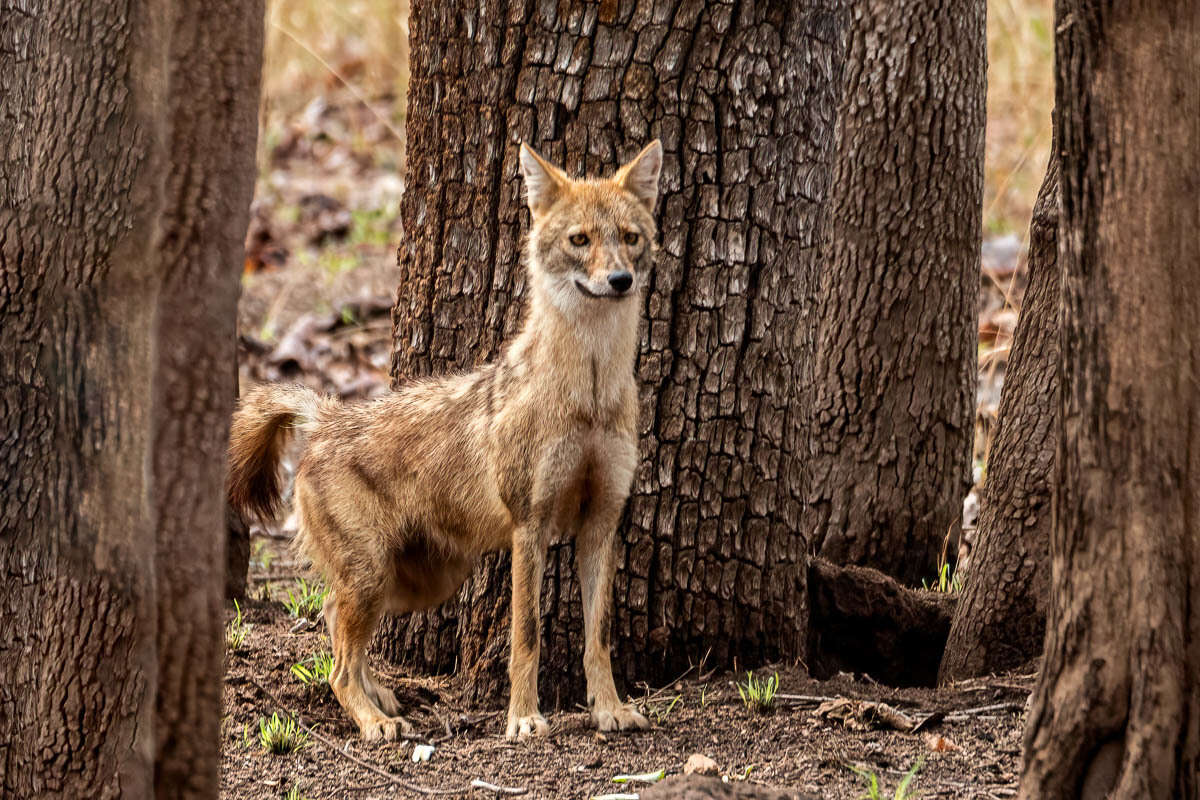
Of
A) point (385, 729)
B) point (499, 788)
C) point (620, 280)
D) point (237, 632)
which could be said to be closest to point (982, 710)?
point (499, 788)

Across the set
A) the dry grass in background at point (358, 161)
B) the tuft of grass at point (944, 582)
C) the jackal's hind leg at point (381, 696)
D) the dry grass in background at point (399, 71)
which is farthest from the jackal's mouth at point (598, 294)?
the dry grass in background at point (399, 71)

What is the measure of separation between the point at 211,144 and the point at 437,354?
→ 248 centimetres

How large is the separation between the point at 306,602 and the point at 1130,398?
13.9ft

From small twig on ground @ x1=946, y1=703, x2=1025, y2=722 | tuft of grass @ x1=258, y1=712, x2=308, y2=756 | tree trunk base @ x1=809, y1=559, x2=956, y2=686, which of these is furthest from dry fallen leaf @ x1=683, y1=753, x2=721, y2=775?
tree trunk base @ x1=809, y1=559, x2=956, y2=686

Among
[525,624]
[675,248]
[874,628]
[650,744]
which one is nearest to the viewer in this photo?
[650,744]

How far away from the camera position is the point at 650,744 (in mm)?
4832

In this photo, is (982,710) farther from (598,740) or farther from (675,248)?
(675,248)

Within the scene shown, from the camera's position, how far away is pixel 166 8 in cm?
328

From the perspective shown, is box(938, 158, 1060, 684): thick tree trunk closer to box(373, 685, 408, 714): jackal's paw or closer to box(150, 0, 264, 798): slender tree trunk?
box(373, 685, 408, 714): jackal's paw

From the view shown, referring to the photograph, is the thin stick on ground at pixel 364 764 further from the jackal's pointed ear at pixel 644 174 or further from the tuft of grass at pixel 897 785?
the jackal's pointed ear at pixel 644 174

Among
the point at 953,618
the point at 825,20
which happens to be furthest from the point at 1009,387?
the point at 825,20

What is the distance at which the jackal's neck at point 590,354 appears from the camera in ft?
16.8

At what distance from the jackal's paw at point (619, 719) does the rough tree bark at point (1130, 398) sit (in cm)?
184

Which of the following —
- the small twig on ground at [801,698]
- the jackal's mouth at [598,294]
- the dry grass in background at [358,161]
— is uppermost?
the dry grass in background at [358,161]
